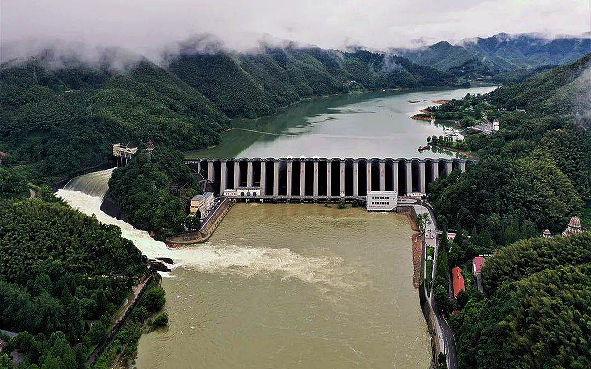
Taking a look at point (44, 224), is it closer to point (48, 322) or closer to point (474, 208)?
point (48, 322)

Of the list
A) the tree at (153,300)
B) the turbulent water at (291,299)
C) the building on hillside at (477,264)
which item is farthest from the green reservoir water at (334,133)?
the tree at (153,300)

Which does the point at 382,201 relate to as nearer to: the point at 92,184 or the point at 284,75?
the point at 92,184

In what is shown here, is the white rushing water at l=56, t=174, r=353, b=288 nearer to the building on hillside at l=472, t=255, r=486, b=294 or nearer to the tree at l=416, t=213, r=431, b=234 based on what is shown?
the building on hillside at l=472, t=255, r=486, b=294

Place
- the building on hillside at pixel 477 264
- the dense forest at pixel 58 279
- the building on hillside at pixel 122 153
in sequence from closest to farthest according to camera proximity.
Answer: the dense forest at pixel 58 279
the building on hillside at pixel 477 264
the building on hillside at pixel 122 153

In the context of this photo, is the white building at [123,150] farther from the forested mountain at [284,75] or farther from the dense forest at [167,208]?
the forested mountain at [284,75]

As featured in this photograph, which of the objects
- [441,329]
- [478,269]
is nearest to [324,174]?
[478,269]

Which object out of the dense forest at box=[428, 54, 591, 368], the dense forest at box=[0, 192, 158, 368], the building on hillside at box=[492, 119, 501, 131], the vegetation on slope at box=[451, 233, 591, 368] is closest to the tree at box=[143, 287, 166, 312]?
the dense forest at box=[0, 192, 158, 368]
